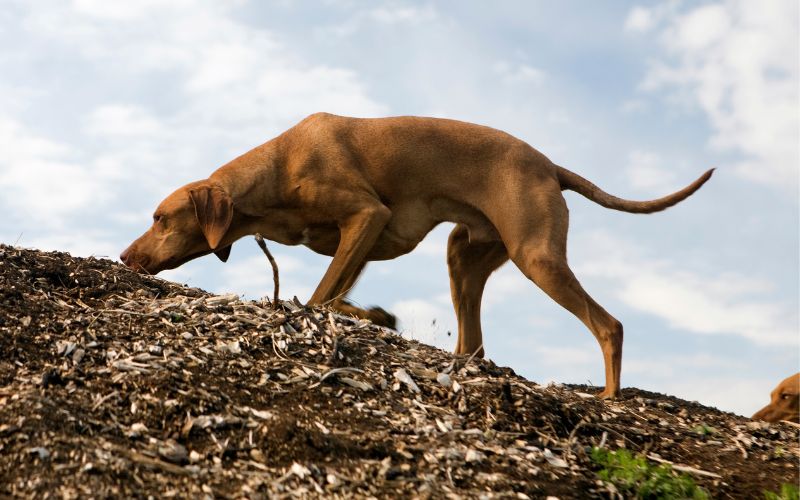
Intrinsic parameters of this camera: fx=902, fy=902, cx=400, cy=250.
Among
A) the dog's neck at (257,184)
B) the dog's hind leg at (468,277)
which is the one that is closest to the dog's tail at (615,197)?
the dog's hind leg at (468,277)

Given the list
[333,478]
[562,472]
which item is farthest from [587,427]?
[333,478]

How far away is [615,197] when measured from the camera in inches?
320

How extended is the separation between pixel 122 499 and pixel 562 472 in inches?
85.4

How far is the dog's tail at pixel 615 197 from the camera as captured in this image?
26.2 feet

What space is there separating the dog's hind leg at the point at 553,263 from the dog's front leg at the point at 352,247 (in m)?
1.03

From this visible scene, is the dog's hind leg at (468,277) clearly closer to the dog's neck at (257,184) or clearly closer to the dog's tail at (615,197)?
the dog's tail at (615,197)

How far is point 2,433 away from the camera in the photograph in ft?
13.7

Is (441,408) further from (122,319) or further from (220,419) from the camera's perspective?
(122,319)

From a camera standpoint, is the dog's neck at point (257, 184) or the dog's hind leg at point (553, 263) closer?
the dog's hind leg at point (553, 263)

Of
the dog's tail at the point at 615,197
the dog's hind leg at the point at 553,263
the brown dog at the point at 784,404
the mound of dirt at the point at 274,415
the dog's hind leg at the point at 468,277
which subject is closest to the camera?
the mound of dirt at the point at 274,415

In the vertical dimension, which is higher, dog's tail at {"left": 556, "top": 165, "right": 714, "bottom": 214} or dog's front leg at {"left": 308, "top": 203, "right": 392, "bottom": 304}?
dog's tail at {"left": 556, "top": 165, "right": 714, "bottom": 214}

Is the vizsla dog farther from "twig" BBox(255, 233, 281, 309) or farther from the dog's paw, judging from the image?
"twig" BBox(255, 233, 281, 309)

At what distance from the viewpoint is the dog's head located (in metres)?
7.61

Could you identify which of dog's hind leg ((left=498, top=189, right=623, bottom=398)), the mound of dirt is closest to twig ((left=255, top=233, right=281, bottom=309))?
the mound of dirt
